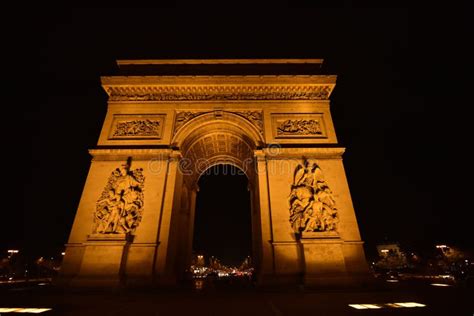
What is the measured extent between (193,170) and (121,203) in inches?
254

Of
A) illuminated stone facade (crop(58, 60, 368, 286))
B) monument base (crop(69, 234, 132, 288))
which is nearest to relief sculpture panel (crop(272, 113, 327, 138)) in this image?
illuminated stone facade (crop(58, 60, 368, 286))

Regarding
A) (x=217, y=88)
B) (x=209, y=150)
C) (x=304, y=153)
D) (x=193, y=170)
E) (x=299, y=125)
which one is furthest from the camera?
(x=193, y=170)

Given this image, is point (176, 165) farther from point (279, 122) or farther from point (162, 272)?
point (279, 122)

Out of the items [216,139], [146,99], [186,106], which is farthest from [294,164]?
[146,99]

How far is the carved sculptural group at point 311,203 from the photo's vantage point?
36.4ft

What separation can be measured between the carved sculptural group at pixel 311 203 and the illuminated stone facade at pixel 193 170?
0.14 feet

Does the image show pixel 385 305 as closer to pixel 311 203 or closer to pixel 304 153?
pixel 311 203

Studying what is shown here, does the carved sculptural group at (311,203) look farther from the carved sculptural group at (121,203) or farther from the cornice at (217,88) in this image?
the carved sculptural group at (121,203)

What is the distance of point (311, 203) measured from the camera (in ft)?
37.9

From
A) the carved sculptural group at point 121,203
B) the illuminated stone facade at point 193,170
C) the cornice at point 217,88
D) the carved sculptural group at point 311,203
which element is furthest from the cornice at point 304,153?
the carved sculptural group at point 121,203

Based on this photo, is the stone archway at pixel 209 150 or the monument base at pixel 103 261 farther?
the stone archway at pixel 209 150

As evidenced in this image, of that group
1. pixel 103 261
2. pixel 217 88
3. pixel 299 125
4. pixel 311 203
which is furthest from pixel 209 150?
pixel 103 261

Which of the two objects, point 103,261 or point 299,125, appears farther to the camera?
point 299,125

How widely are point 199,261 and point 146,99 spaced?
5025 centimetres
